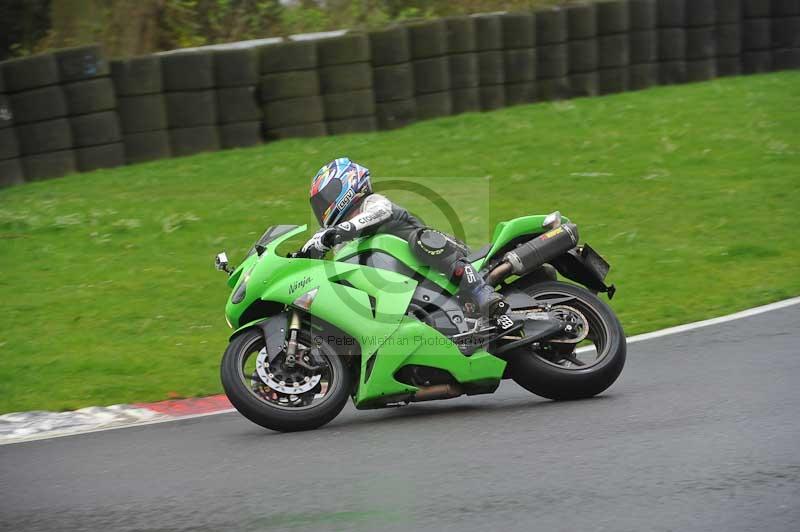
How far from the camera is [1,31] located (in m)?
18.8

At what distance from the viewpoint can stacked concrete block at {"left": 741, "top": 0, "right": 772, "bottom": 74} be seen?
19.6 meters

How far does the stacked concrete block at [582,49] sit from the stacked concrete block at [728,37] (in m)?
2.77

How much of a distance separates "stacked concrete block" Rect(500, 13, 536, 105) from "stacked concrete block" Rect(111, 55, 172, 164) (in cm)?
582

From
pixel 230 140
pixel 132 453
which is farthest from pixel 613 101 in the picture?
pixel 132 453

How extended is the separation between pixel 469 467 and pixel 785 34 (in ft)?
56.1

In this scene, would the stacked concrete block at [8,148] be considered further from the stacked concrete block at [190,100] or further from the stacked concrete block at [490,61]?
the stacked concrete block at [490,61]

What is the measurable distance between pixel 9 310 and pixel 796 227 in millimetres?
8299

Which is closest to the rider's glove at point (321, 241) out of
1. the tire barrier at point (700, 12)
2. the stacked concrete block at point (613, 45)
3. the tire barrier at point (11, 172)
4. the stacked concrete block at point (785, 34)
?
the tire barrier at point (11, 172)

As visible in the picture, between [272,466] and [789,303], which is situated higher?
[272,466]

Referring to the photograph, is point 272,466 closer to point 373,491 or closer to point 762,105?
point 373,491

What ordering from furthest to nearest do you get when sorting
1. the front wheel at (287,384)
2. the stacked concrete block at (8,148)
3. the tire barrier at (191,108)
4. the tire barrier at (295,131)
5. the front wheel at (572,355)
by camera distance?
the tire barrier at (295,131)
the tire barrier at (191,108)
the stacked concrete block at (8,148)
the front wheel at (572,355)
the front wheel at (287,384)

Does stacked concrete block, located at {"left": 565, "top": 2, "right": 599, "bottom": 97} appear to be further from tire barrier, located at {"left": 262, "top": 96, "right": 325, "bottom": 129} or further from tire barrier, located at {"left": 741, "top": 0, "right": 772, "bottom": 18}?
tire barrier, located at {"left": 262, "top": 96, "right": 325, "bottom": 129}

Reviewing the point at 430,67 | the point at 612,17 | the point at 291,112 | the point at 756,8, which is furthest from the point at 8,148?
the point at 756,8

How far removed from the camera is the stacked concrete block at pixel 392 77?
16.1 metres
